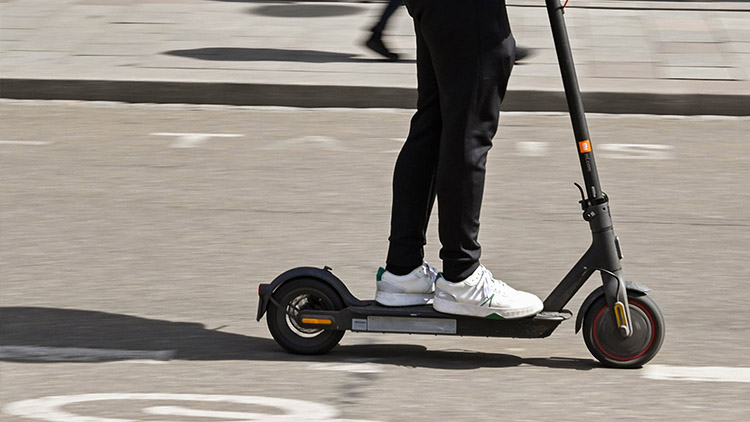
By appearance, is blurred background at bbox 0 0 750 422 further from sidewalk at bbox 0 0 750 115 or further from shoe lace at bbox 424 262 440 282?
shoe lace at bbox 424 262 440 282

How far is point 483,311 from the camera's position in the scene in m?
4.25

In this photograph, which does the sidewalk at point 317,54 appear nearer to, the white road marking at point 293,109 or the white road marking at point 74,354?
the white road marking at point 293,109

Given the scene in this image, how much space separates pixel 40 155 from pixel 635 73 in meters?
4.64

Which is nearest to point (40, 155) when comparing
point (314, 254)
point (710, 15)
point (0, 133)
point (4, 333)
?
point (0, 133)

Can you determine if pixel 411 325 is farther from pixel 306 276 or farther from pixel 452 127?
pixel 452 127

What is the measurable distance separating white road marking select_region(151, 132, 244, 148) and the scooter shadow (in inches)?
134

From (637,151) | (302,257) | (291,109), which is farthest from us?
(291,109)

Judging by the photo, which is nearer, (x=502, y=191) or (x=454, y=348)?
(x=454, y=348)

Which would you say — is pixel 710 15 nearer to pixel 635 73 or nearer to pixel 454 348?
pixel 635 73

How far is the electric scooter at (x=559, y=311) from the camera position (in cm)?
419

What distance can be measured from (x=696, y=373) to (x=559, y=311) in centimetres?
47

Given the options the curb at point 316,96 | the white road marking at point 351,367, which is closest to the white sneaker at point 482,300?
the white road marking at point 351,367

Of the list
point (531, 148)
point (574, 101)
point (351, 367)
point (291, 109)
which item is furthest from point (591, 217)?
Result: point (291, 109)

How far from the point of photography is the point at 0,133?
8531mm
